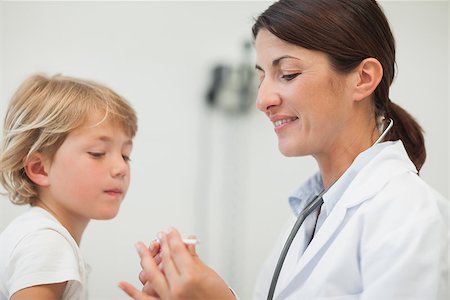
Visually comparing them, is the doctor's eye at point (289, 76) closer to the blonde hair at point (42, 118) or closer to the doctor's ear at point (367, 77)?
the doctor's ear at point (367, 77)

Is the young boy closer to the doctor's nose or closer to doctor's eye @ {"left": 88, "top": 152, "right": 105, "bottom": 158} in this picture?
doctor's eye @ {"left": 88, "top": 152, "right": 105, "bottom": 158}

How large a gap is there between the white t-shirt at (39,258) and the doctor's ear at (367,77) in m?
0.71

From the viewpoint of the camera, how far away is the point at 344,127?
3.58 ft

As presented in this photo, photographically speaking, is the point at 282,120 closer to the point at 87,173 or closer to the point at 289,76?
the point at 289,76

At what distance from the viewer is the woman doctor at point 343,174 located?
2.74 feet

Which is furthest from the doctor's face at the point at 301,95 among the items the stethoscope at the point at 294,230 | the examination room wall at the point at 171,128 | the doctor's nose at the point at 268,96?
the examination room wall at the point at 171,128

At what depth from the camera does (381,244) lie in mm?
847

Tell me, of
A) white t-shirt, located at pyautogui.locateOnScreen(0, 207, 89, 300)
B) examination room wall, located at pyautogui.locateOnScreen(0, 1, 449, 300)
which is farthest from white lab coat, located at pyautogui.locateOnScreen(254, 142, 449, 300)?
examination room wall, located at pyautogui.locateOnScreen(0, 1, 449, 300)

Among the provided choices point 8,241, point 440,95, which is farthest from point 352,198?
point 440,95

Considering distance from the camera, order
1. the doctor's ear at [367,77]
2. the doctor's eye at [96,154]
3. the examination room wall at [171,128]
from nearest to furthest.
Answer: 1. the doctor's ear at [367,77]
2. the doctor's eye at [96,154]
3. the examination room wall at [171,128]

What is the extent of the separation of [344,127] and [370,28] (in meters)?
0.22

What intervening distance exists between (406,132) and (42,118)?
876mm

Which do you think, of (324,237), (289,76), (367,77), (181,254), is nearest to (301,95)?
(289,76)

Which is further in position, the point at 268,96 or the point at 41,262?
the point at 268,96
